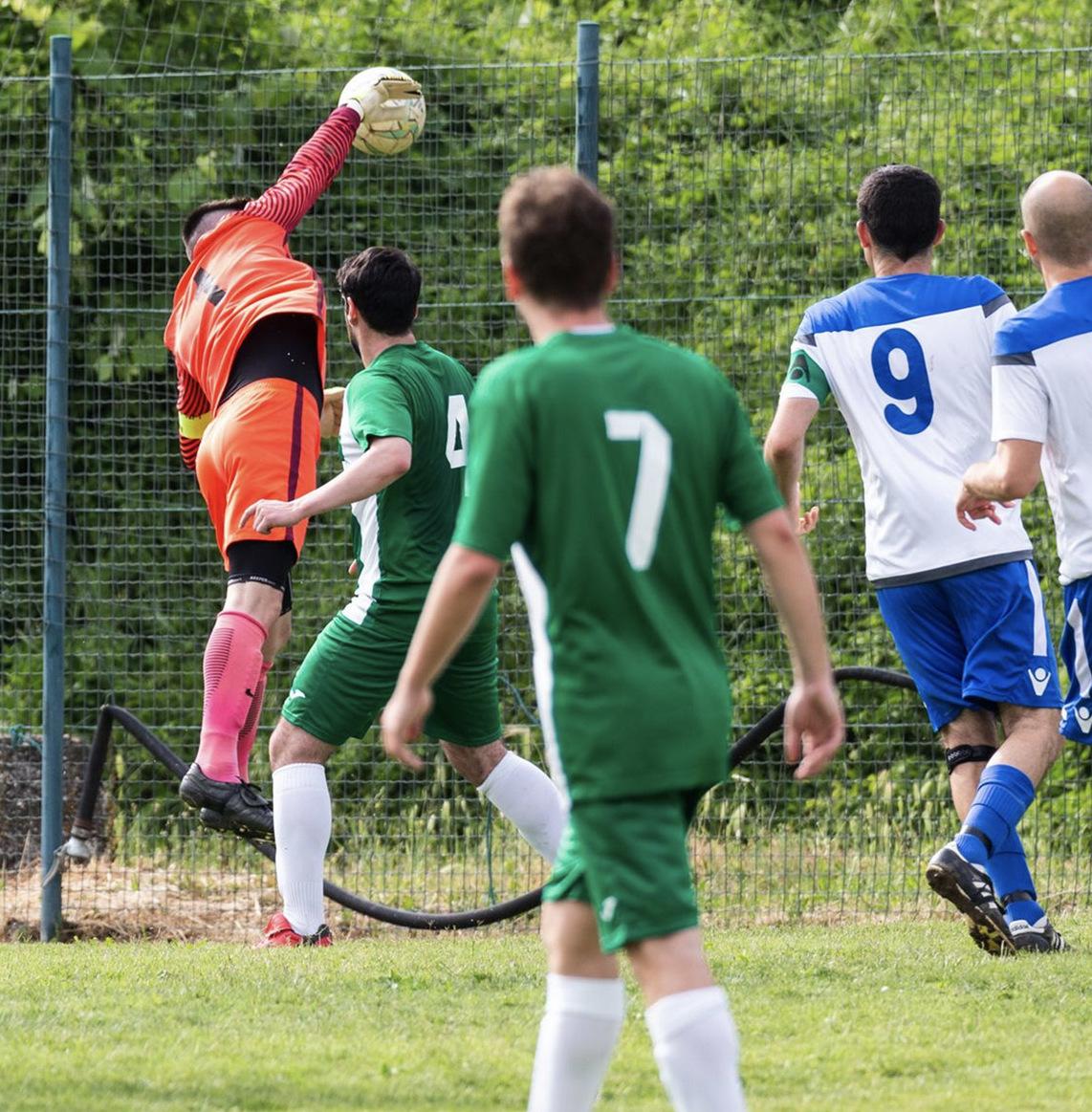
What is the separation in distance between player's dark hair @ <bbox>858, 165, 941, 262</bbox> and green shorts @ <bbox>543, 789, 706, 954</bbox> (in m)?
3.03

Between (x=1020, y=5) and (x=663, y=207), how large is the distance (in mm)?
5022

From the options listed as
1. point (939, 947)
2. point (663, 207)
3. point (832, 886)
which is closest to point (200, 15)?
point (663, 207)

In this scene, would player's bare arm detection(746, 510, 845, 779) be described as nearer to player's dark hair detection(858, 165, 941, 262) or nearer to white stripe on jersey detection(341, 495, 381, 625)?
player's dark hair detection(858, 165, 941, 262)

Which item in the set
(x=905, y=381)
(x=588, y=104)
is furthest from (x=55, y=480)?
(x=905, y=381)

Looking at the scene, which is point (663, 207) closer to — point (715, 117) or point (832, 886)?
point (715, 117)

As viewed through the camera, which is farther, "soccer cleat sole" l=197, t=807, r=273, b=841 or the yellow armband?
the yellow armband

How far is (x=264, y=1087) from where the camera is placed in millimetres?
3807

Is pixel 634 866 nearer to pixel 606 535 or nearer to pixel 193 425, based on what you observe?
pixel 606 535

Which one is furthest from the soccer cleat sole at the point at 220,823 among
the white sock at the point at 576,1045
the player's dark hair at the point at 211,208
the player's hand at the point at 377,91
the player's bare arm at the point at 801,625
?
the player's bare arm at the point at 801,625

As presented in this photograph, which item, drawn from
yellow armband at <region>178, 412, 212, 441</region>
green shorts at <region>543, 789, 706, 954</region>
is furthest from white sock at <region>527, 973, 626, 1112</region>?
Answer: yellow armband at <region>178, 412, 212, 441</region>

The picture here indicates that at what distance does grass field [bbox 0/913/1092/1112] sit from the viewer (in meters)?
3.75

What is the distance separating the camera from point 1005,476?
4.86 metres

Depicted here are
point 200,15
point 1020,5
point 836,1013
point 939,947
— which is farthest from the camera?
point 1020,5

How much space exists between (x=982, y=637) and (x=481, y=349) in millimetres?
3395
